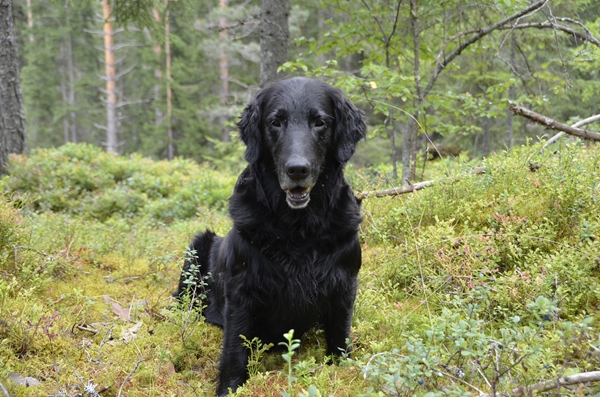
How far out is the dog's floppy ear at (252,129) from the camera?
295cm

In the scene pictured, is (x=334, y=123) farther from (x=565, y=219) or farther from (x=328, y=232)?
(x=565, y=219)

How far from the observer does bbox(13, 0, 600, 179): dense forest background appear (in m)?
6.70

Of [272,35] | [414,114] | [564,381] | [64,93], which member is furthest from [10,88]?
[64,93]

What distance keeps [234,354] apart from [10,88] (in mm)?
9144

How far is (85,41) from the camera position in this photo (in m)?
28.3

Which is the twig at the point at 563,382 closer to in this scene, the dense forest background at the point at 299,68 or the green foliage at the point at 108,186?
the dense forest background at the point at 299,68

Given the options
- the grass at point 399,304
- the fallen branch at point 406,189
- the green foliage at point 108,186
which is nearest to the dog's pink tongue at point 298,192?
the grass at point 399,304

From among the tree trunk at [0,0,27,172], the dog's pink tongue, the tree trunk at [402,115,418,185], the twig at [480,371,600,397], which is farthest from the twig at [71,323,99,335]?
the tree trunk at [0,0,27,172]

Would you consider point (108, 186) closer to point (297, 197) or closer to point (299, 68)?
point (299, 68)

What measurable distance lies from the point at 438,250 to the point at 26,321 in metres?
3.04

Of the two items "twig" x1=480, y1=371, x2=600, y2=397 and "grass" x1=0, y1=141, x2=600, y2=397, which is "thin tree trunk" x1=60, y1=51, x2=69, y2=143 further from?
"twig" x1=480, y1=371, x2=600, y2=397

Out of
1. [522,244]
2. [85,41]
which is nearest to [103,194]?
[522,244]

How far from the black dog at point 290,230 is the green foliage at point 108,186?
5841 millimetres

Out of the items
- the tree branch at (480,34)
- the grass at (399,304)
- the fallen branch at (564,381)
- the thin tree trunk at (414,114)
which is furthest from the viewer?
the thin tree trunk at (414,114)
